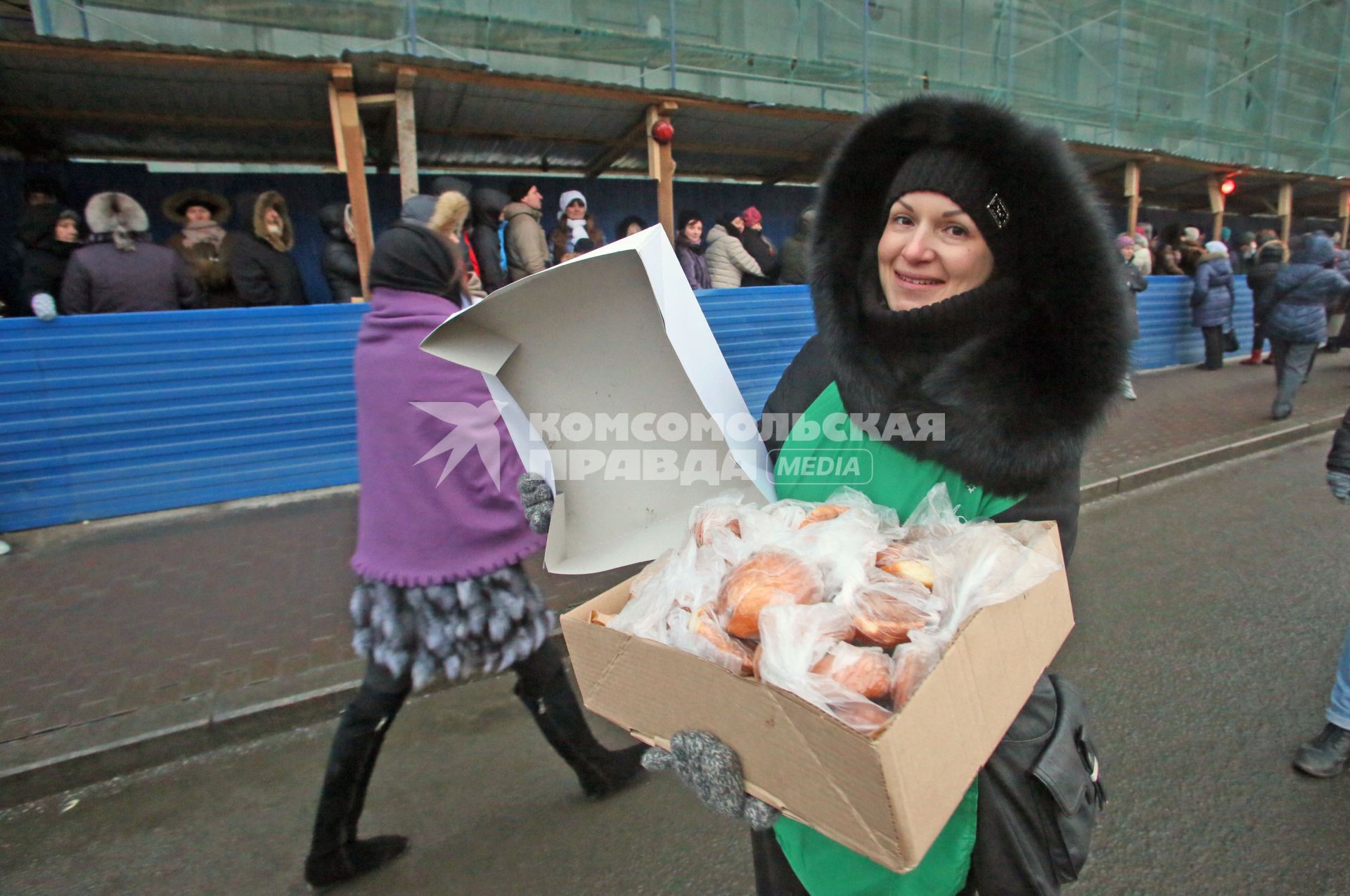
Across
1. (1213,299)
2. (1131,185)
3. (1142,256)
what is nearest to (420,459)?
(1142,256)

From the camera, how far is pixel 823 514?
1284 millimetres

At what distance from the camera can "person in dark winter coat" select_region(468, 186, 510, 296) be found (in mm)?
6980

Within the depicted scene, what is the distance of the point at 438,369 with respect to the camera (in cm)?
215

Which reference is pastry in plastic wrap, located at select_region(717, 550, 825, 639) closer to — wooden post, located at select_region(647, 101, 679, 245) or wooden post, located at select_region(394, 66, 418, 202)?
wooden post, located at select_region(394, 66, 418, 202)

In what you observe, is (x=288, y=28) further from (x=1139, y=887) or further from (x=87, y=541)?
(x=1139, y=887)

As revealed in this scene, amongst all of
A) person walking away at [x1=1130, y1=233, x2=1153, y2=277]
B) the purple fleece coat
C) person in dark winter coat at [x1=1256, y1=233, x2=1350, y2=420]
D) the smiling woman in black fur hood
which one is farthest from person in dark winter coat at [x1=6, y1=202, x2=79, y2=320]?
person walking away at [x1=1130, y1=233, x2=1153, y2=277]

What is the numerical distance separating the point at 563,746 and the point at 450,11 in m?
7.18

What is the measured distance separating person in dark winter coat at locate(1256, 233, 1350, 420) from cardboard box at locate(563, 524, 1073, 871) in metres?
9.23

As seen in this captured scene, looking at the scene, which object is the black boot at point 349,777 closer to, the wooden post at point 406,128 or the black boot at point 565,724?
the black boot at point 565,724

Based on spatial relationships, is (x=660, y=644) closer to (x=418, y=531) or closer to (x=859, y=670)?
(x=859, y=670)

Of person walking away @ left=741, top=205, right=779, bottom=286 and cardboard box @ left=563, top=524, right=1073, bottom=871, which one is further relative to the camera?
person walking away @ left=741, top=205, right=779, bottom=286

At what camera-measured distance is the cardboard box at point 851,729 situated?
2.77 ft

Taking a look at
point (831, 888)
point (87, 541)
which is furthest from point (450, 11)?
point (831, 888)

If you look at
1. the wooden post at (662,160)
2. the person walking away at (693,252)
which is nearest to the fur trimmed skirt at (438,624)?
the wooden post at (662,160)
